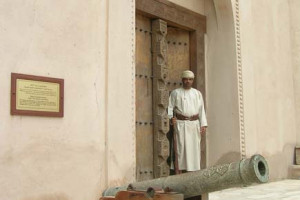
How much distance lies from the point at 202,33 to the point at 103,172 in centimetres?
334

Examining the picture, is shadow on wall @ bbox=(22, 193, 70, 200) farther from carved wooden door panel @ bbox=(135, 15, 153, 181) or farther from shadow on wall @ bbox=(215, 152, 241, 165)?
shadow on wall @ bbox=(215, 152, 241, 165)

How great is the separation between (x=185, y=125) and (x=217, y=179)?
9.39ft

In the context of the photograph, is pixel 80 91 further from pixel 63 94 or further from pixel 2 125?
pixel 2 125

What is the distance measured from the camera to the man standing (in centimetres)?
620

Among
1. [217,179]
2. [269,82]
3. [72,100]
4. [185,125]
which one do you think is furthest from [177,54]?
[217,179]

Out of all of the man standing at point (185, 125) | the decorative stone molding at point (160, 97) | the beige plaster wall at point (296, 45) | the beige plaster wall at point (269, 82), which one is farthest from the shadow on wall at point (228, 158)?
the beige plaster wall at point (296, 45)

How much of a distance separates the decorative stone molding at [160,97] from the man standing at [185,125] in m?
0.19

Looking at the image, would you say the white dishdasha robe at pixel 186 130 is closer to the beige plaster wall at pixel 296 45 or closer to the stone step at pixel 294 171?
the stone step at pixel 294 171

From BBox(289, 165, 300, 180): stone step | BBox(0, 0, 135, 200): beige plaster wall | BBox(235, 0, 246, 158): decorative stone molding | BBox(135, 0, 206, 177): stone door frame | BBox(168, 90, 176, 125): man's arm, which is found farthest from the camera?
BBox(289, 165, 300, 180): stone step

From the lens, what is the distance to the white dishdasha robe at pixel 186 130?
6.21 m

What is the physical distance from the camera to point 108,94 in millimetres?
5023

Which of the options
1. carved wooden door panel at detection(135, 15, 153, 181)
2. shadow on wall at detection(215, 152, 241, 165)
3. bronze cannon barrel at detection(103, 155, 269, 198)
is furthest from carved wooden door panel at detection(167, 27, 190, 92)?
bronze cannon barrel at detection(103, 155, 269, 198)

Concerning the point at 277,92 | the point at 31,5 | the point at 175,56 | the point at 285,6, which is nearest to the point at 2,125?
the point at 31,5

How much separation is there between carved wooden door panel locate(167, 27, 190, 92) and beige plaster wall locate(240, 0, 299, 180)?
0.89m
